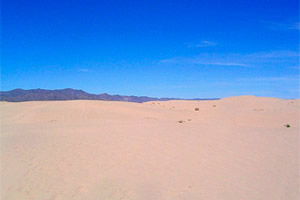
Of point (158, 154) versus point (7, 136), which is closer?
point (158, 154)

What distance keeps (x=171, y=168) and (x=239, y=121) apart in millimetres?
12499

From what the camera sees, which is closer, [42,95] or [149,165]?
[149,165]

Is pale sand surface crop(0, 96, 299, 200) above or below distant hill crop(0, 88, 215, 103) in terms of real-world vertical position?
below

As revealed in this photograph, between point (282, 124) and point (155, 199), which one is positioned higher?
point (282, 124)

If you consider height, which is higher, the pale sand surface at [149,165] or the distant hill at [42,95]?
the distant hill at [42,95]

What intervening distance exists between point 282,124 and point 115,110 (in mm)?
14662

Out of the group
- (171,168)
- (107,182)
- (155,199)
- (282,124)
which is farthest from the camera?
(282,124)

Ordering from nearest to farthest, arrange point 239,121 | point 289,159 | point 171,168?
point 171,168, point 289,159, point 239,121

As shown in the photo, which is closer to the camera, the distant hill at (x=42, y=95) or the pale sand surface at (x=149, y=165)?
the pale sand surface at (x=149, y=165)

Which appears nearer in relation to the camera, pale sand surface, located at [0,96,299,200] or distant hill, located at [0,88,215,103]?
pale sand surface, located at [0,96,299,200]

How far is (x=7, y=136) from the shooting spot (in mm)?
11789

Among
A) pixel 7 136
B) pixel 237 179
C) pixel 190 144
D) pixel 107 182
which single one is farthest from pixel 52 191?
pixel 7 136

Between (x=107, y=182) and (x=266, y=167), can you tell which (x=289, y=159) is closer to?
(x=266, y=167)

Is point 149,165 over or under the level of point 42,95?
under
